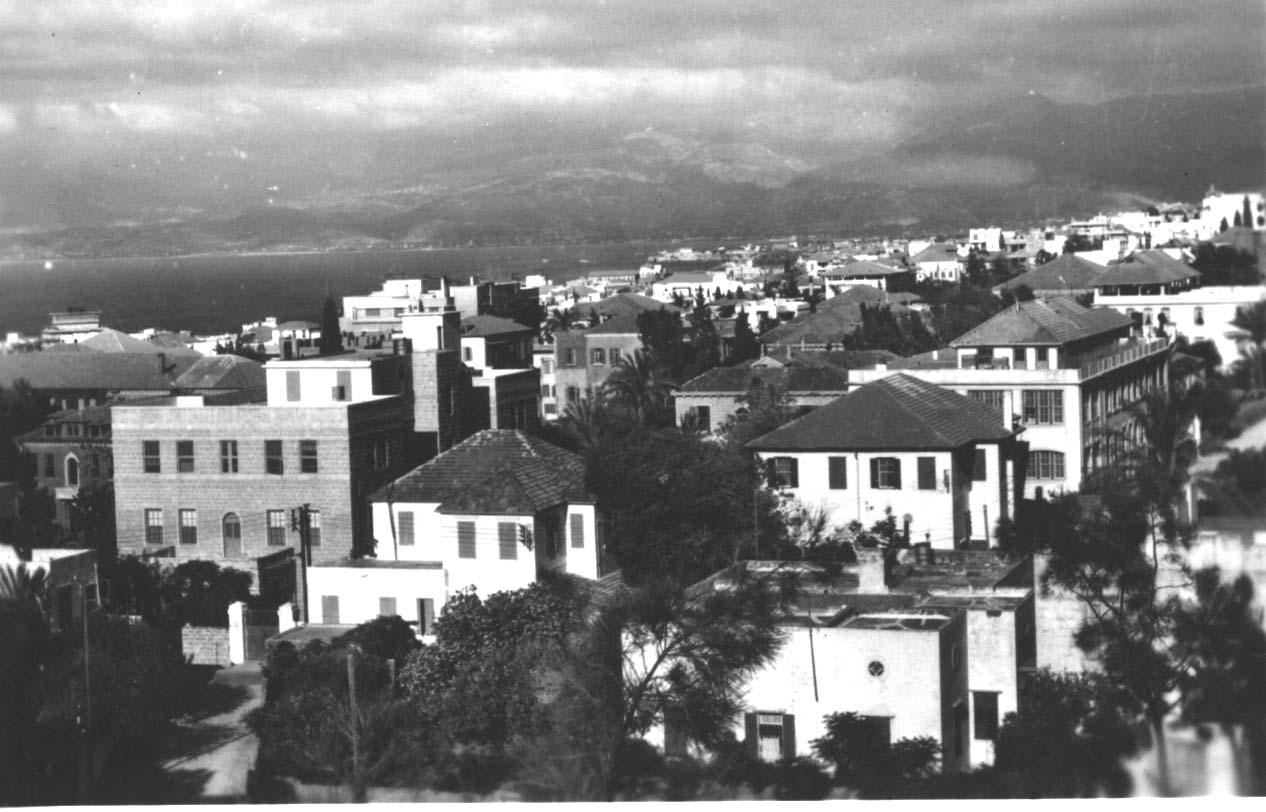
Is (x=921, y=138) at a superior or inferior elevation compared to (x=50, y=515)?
superior

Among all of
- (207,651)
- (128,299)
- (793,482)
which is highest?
(128,299)

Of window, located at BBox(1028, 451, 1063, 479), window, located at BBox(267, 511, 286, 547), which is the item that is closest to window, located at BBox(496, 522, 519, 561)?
window, located at BBox(267, 511, 286, 547)

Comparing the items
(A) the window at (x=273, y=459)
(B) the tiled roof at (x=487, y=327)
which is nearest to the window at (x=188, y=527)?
(A) the window at (x=273, y=459)

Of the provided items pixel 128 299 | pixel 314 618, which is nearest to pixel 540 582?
pixel 314 618

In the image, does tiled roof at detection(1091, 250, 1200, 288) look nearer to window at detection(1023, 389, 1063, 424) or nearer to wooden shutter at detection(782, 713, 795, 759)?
window at detection(1023, 389, 1063, 424)

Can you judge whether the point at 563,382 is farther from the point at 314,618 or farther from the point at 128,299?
the point at 128,299

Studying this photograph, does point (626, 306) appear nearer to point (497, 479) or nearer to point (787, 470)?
point (787, 470)

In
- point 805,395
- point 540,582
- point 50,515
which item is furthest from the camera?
point 805,395
